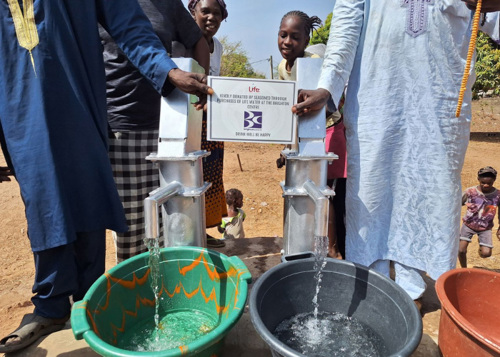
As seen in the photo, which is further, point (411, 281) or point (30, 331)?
point (411, 281)

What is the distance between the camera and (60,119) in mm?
1336

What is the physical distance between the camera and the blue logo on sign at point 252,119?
1.38m

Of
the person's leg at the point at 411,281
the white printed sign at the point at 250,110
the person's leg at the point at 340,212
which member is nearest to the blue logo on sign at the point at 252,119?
the white printed sign at the point at 250,110

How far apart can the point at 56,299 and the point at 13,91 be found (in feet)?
2.48

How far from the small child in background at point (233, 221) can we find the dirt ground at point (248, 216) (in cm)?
102

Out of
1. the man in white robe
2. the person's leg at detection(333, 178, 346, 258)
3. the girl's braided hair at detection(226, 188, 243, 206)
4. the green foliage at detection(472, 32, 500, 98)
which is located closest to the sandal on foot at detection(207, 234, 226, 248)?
the person's leg at detection(333, 178, 346, 258)

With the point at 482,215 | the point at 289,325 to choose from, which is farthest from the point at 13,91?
the point at 482,215

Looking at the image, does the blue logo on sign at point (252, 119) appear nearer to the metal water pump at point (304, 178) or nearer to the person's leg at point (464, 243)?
the metal water pump at point (304, 178)

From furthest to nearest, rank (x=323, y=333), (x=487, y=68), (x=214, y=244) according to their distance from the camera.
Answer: (x=487, y=68)
(x=214, y=244)
(x=323, y=333)

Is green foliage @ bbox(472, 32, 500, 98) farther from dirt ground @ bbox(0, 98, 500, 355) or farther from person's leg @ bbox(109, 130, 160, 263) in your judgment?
person's leg @ bbox(109, 130, 160, 263)

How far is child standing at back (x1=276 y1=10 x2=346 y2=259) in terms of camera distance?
240 cm

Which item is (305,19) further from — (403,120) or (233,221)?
(233,221)

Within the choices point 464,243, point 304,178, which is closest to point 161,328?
point 304,178

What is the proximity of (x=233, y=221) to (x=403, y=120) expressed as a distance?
222 centimetres
